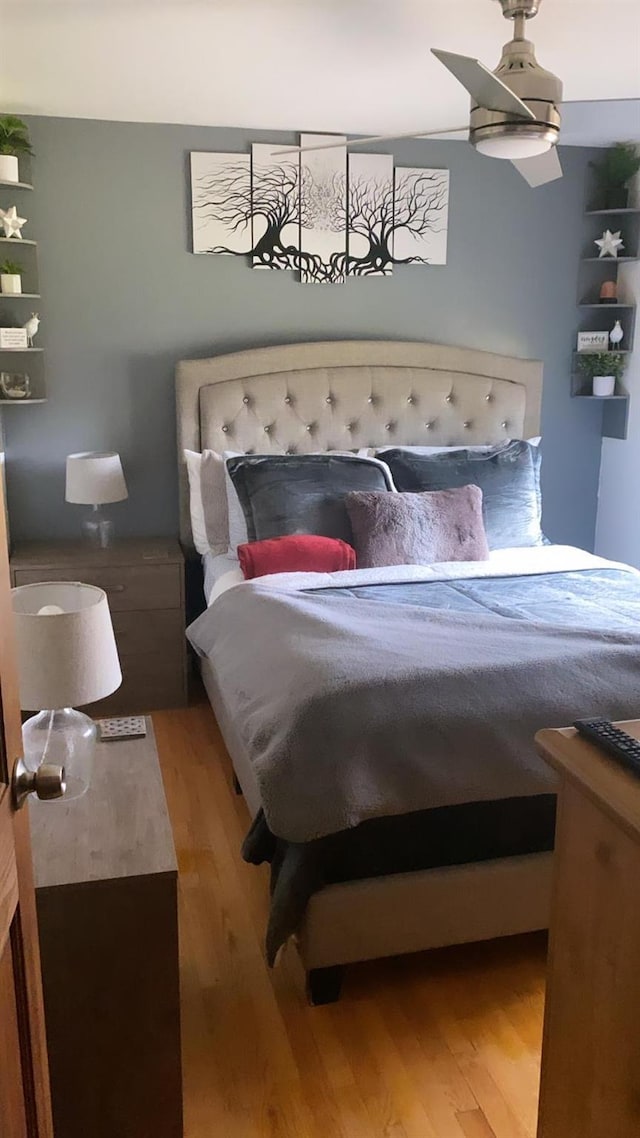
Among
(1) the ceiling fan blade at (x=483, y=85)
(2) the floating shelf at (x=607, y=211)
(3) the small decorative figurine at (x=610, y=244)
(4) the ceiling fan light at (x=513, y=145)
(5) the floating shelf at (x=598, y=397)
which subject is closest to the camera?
(1) the ceiling fan blade at (x=483, y=85)

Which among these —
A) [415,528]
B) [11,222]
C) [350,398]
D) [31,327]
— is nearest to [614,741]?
[415,528]

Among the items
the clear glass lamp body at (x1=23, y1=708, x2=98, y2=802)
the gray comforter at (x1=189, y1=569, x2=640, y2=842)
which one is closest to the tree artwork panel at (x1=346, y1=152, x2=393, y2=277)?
the gray comforter at (x1=189, y1=569, x2=640, y2=842)

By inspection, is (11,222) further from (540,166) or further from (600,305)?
(600,305)

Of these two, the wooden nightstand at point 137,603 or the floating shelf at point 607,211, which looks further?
the floating shelf at point 607,211

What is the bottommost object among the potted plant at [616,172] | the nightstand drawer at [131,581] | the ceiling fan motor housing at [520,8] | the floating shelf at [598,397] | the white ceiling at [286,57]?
the nightstand drawer at [131,581]

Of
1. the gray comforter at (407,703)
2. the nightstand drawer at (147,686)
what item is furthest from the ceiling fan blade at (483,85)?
the nightstand drawer at (147,686)

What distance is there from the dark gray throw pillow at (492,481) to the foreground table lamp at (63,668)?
213 cm

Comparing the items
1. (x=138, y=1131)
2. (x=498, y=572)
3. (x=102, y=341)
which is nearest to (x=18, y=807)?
(x=138, y=1131)

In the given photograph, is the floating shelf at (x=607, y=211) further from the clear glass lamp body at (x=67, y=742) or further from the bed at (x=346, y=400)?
the clear glass lamp body at (x=67, y=742)

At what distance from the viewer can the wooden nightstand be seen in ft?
11.9

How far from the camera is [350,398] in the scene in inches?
158

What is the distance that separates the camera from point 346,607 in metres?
2.73

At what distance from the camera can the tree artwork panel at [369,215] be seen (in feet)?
13.0

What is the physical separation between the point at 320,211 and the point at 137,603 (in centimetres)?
188
